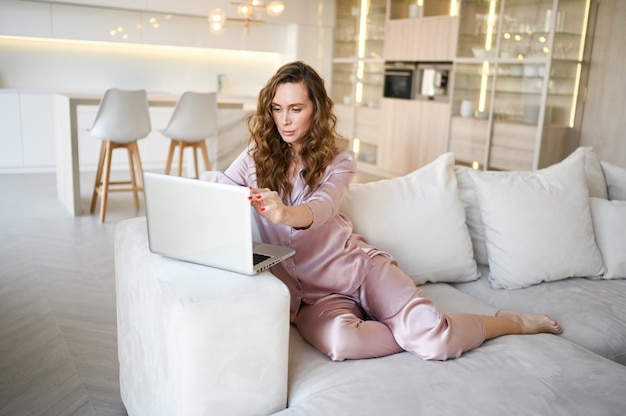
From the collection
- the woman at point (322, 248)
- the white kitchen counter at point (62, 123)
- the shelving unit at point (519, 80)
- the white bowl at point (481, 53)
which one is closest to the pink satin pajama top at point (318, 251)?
the woman at point (322, 248)

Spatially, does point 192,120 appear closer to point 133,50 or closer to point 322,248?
point 133,50

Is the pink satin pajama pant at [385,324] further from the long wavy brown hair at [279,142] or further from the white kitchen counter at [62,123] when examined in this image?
the white kitchen counter at [62,123]

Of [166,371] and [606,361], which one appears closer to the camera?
[166,371]

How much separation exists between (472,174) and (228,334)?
1340mm

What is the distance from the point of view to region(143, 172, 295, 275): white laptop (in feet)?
4.23

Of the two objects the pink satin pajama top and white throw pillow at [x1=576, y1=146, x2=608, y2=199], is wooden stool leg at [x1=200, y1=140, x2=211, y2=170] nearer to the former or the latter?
white throw pillow at [x1=576, y1=146, x2=608, y2=199]

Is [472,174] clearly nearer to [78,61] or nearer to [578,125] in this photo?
[578,125]

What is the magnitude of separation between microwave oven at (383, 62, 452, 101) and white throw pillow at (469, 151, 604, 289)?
13.1 ft

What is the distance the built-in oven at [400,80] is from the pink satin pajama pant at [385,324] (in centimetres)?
506

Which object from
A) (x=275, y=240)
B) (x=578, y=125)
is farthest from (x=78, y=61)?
(x=275, y=240)

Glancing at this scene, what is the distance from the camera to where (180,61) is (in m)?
7.04

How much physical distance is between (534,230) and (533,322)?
50 cm

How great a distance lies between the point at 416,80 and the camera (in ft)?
21.1

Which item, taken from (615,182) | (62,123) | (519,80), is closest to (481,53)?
(519,80)
